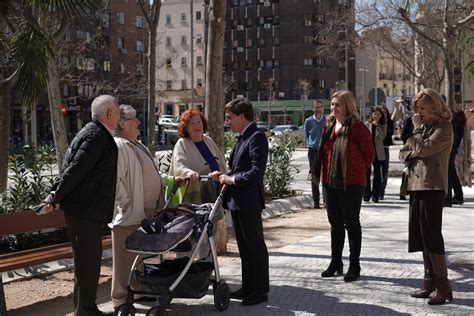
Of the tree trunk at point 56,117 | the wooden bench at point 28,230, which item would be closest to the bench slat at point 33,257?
the wooden bench at point 28,230

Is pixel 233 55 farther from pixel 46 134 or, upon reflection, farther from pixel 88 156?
pixel 88 156

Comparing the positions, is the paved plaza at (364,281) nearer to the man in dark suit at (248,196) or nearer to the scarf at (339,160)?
the man in dark suit at (248,196)

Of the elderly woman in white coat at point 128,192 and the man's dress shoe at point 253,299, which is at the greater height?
the elderly woman in white coat at point 128,192

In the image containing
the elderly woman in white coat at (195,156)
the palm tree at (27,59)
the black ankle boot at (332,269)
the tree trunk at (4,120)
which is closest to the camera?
the elderly woman in white coat at (195,156)

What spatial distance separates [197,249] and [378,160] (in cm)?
881

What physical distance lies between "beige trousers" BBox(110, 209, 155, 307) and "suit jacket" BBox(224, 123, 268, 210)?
84cm

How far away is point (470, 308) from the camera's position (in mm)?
6438

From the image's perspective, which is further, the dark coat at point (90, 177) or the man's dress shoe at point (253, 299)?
the man's dress shoe at point (253, 299)

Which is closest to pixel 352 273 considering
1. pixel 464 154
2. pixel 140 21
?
pixel 464 154

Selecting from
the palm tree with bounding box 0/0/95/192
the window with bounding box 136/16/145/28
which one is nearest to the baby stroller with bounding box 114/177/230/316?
the palm tree with bounding box 0/0/95/192

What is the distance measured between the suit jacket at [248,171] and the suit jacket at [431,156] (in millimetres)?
1424

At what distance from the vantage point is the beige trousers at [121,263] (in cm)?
648

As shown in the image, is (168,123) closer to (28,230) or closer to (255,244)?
(28,230)

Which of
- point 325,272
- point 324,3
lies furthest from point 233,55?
point 325,272
